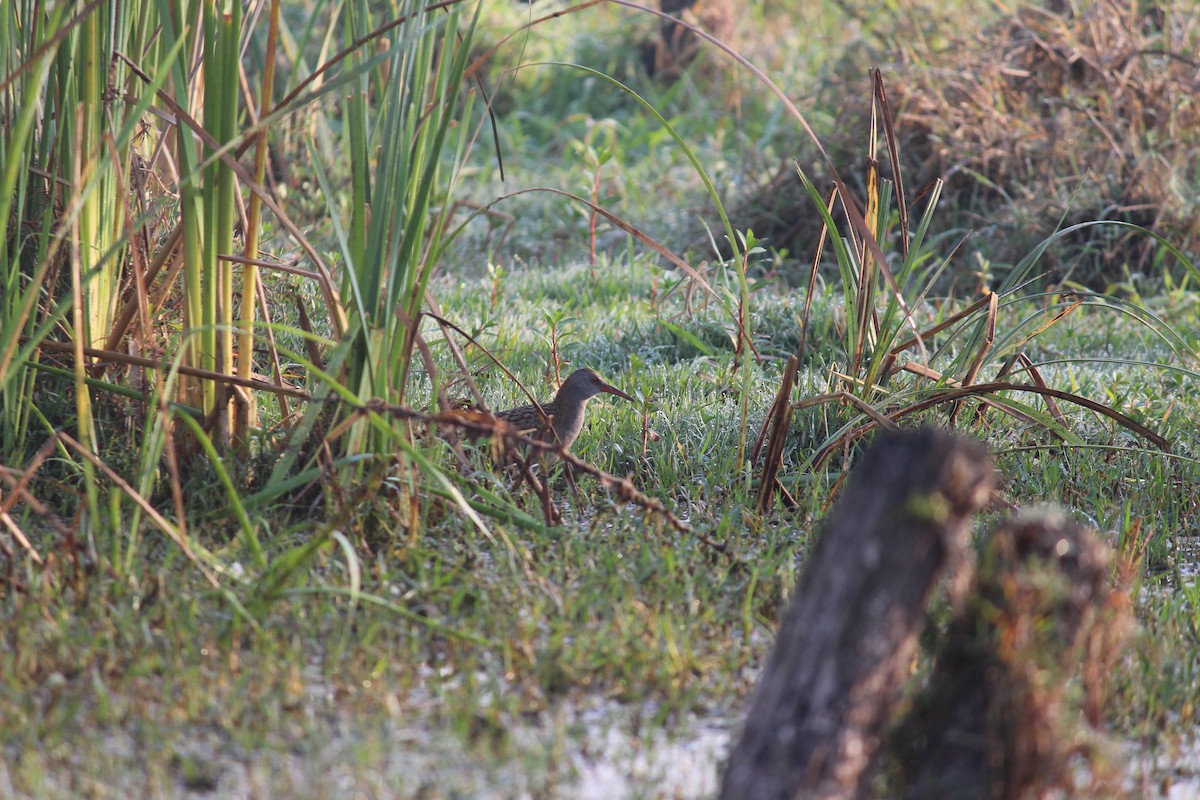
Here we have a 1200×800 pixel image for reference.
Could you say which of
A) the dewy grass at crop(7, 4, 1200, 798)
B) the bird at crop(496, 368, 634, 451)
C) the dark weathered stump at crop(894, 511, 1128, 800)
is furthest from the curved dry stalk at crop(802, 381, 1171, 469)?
the dark weathered stump at crop(894, 511, 1128, 800)

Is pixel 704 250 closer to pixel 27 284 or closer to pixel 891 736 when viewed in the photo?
pixel 27 284

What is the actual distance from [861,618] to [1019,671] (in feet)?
0.82

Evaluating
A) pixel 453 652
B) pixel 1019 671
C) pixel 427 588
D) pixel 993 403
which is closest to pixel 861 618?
pixel 1019 671

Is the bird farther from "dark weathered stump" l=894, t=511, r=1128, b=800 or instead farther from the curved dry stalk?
"dark weathered stump" l=894, t=511, r=1128, b=800

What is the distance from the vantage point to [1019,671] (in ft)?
5.84

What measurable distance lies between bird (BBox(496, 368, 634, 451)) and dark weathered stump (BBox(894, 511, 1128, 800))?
5.81 ft

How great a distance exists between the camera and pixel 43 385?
3.18 metres

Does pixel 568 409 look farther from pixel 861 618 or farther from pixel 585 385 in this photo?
pixel 861 618

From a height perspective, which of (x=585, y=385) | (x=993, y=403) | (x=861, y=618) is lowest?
(x=585, y=385)

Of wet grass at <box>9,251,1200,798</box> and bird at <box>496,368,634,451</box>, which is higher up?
bird at <box>496,368,634,451</box>

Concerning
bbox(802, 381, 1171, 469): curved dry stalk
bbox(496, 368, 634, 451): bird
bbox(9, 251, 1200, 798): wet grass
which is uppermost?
bbox(802, 381, 1171, 469): curved dry stalk

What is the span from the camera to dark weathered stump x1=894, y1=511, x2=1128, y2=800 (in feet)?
5.87

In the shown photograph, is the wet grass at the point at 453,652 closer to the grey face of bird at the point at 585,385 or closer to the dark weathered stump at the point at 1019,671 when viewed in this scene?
the grey face of bird at the point at 585,385

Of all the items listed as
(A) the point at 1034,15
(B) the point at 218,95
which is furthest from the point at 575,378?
(A) the point at 1034,15
